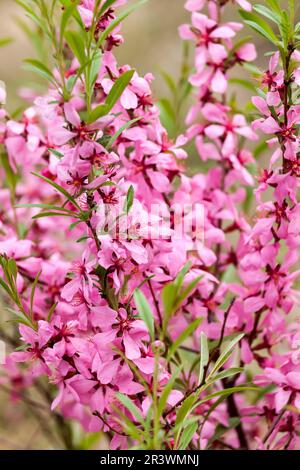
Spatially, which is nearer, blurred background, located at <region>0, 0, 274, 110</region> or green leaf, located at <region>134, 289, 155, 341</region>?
green leaf, located at <region>134, 289, 155, 341</region>

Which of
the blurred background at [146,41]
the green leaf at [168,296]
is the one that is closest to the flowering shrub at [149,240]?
the green leaf at [168,296]

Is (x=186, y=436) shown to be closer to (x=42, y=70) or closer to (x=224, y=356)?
(x=224, y=356)

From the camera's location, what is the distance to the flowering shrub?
0.59 m

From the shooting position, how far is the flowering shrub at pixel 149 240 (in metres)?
0.59

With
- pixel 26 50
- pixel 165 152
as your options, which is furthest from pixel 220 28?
pixel 26 50

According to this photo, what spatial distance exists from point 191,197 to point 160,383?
0.95 feet

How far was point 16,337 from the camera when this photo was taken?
109 centimetres

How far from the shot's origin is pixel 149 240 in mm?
663

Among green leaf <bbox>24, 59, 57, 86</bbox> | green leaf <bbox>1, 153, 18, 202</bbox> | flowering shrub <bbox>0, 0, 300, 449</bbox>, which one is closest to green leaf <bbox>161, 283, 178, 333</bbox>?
flowering shrub <bbox>0, 0, 300, 449</bbox>

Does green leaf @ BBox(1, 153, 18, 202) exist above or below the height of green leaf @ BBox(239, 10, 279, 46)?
below

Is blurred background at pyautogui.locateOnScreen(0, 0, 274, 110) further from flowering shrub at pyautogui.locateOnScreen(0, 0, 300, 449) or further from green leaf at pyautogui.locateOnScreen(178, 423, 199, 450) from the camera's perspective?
green leaf at pyautogui.locateOnScreen(178, 423, 199, 450)

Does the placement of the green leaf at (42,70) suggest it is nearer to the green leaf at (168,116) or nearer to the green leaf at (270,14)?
the green leaf at (270,14)

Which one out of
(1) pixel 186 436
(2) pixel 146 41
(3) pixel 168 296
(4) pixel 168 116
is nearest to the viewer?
(3) pixel 168 296

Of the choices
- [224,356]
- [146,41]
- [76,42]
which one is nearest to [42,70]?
[76,42]
